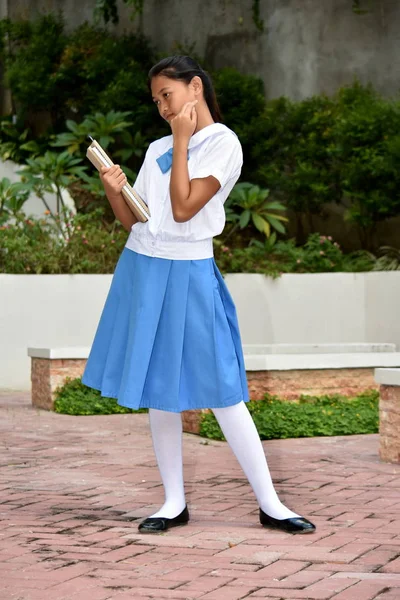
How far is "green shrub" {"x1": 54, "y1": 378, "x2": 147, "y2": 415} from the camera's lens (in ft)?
26.9

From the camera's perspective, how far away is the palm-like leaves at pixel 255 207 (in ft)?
37.7

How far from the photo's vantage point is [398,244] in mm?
11742

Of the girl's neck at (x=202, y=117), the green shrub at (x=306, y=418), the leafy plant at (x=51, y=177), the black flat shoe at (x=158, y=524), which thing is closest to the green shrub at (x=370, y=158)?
the leafy plant at (x=51, y=177)

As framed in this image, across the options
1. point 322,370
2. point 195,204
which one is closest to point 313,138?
point 322,370

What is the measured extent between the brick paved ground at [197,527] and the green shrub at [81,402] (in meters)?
1.42

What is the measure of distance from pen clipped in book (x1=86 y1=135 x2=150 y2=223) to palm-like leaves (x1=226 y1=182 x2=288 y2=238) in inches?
287

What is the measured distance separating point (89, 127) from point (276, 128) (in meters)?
2.17

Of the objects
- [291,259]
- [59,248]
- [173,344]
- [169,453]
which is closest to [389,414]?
[169,453]

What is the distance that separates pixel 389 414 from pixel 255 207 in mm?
6242

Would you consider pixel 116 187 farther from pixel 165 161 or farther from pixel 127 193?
pixel 165 161

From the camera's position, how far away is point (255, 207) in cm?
1190

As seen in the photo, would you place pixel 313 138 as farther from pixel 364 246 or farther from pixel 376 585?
pixel 376 585

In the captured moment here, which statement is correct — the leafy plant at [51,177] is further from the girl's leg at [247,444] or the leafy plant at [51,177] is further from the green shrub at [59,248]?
Answer: the girl's leg at [247,444]

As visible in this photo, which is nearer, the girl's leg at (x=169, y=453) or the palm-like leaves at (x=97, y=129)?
the girl's leg at (x=169, y=453)
